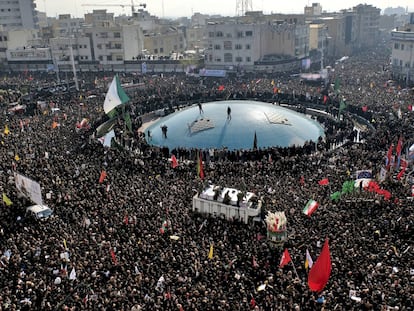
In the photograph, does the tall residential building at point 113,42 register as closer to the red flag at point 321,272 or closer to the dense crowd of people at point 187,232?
the dense crowd of people at point 187,232

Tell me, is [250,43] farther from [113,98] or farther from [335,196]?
[335,196]

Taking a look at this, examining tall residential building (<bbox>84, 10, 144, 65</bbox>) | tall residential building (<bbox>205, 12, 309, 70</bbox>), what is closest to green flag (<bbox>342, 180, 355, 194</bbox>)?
tall residential building (<bbox>205, 12, 309, 70</bbox>)

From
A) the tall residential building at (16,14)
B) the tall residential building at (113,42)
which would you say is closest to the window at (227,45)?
the tall residential building at (113,42)

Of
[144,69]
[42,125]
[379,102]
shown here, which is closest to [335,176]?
[379,102]

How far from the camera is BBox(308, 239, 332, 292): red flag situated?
16484mm

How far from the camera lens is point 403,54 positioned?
76.0 meters

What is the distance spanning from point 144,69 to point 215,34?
15928 millimetres

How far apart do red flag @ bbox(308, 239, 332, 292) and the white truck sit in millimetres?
7316

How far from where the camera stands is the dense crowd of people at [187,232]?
17453 millimetres

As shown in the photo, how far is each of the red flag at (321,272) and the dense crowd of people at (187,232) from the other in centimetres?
75

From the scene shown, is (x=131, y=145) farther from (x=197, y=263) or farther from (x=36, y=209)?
(x=197, y=263)

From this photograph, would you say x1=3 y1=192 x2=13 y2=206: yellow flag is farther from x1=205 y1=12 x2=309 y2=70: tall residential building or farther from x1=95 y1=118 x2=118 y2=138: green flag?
x1=205 y1=12 x2=309 y2=70: tall residential building

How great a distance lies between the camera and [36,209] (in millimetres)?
25266

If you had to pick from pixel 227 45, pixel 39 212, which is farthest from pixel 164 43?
pixel 39 212
